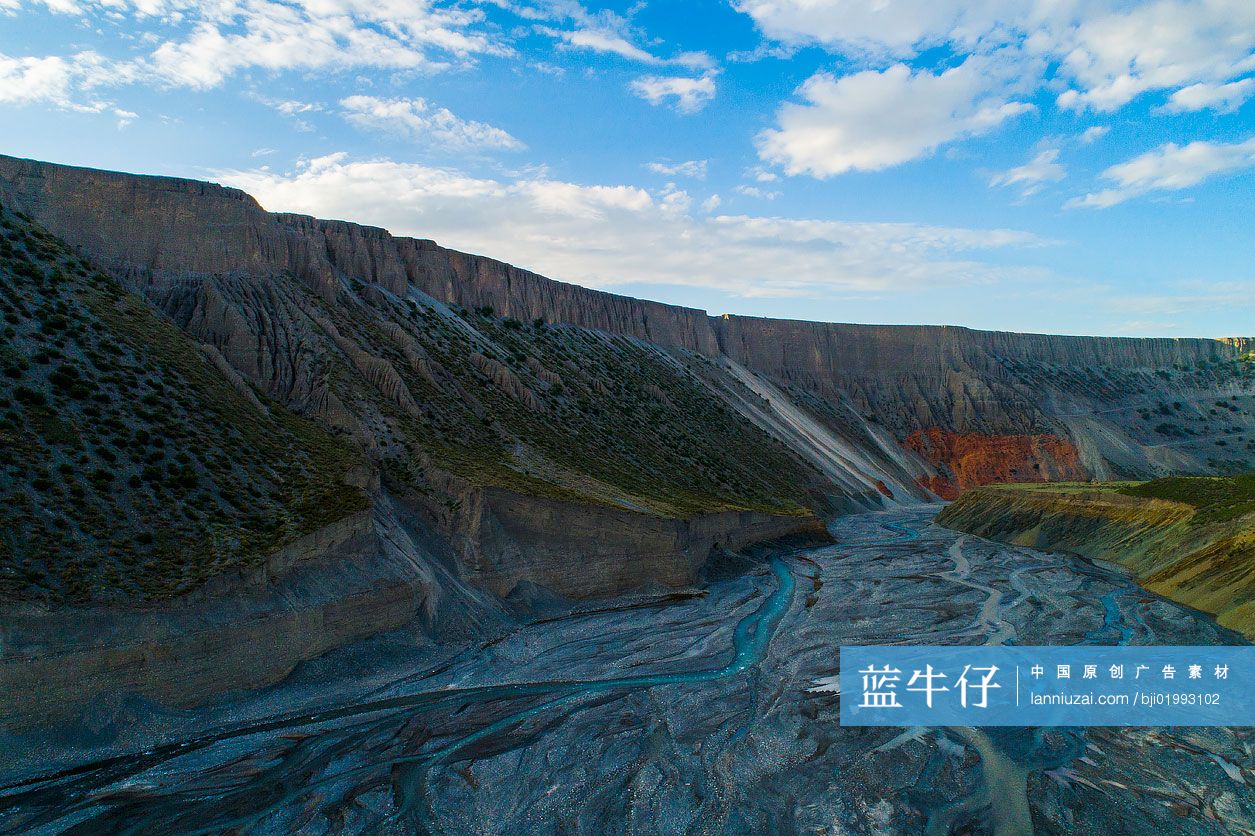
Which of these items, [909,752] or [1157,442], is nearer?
[909,752]

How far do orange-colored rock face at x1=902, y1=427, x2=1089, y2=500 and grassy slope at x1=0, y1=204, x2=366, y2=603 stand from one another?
66783 mm

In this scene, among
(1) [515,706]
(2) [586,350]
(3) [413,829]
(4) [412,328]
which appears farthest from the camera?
(2) [586,350]

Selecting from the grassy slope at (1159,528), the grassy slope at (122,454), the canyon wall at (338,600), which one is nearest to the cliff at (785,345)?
the grassy slope at (122,454)

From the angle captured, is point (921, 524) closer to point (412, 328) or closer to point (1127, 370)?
point (412, 328)

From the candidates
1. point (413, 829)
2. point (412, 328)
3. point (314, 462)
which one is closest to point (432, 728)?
point (413, 829)

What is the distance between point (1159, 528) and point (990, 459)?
→ 154 feet

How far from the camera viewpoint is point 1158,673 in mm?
21641

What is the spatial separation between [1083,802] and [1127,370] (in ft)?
333

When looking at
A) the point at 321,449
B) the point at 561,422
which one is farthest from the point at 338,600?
the point at 561,422

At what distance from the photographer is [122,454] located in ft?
74.3

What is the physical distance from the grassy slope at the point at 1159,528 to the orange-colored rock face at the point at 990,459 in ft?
85.6

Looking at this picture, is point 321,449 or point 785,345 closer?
point 321,449

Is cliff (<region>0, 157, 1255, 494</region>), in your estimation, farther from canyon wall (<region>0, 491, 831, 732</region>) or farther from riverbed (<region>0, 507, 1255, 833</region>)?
riverbed (<region>0, 507, 1255, 833</region>)

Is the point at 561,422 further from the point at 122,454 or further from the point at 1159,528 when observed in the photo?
the point at 1159,528
